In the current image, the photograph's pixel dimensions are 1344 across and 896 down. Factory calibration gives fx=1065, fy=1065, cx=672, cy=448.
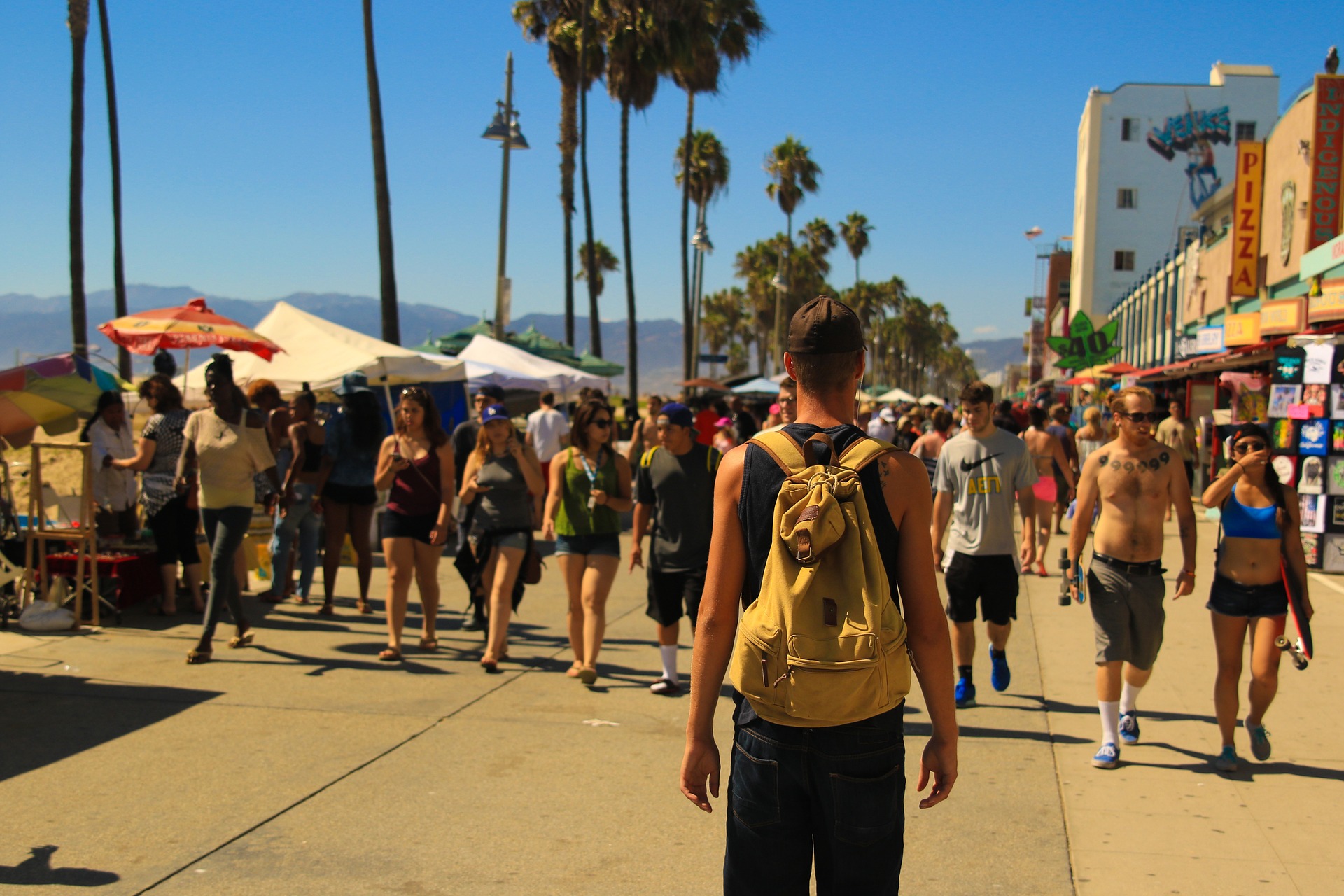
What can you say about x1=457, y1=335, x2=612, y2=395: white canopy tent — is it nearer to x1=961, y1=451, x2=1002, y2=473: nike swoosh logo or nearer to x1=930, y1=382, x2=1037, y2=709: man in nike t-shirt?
x1=930, y1=382, x2=1037, y2=709: man in nike t-shirt

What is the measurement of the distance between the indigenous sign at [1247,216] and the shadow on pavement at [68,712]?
846 inches

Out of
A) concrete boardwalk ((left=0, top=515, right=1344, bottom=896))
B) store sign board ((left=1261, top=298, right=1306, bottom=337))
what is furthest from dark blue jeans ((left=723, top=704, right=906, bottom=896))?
store sign board ((left=1261, top=298, right=1306, bottom=337))

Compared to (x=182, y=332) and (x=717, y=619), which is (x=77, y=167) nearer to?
(x=182, y=332)

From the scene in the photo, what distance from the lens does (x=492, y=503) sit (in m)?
6.89

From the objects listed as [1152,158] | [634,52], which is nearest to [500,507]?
[634,52]

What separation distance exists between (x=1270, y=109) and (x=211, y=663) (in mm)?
67042

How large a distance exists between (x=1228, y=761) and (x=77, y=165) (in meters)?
23.5

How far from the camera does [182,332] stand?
34.6 ft

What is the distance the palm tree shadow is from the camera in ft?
12.0

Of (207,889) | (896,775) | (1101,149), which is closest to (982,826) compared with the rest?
(896,775)

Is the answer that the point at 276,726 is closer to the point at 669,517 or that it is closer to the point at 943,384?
the point at 669,517

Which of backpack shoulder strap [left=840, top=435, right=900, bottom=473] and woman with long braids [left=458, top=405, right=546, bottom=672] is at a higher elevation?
backpack shoulder strap [left=840, top=435, right=900, bottom=473]

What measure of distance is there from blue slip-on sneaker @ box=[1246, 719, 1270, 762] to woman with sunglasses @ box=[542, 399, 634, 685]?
3.56 meters

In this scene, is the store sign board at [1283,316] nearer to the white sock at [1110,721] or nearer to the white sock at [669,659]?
the white sock at [1110,721]
